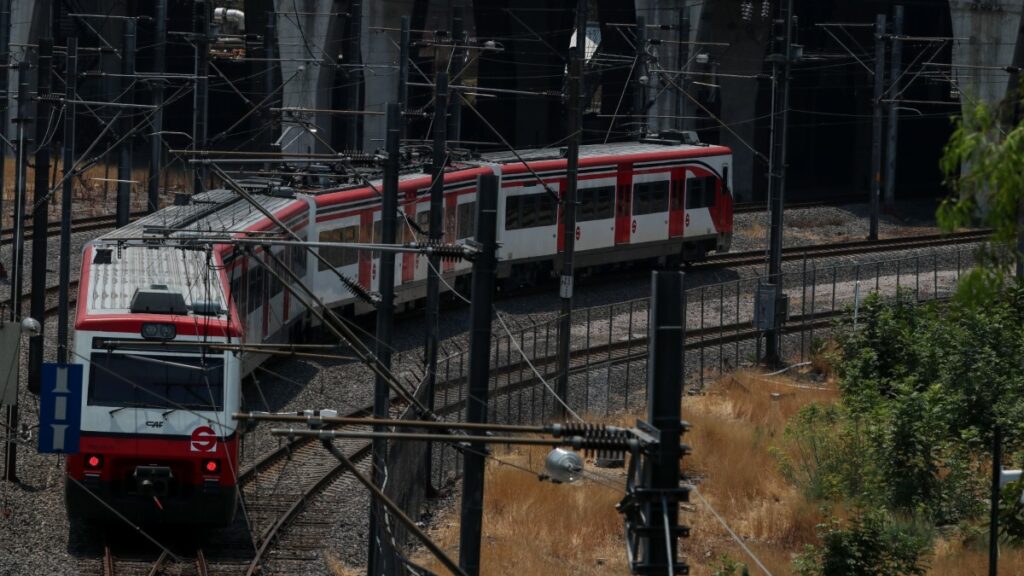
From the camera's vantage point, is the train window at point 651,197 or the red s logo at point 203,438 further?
the train window at point 651,197

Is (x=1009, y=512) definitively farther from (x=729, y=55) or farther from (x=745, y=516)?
(x=729, y=55)

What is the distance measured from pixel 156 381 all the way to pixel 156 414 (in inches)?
15.9

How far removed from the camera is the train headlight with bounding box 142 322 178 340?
18547mm

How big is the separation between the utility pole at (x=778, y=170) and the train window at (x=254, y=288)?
30.4ft

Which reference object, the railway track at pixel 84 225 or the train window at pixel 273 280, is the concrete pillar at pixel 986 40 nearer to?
the railway track at pixel 84 225

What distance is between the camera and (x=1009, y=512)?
58.1 feet

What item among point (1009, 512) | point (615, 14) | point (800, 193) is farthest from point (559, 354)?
point (615, 14)

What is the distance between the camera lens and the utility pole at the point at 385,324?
1607 cm

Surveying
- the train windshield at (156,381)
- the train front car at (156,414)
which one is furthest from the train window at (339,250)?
the train windshield at (156,381)

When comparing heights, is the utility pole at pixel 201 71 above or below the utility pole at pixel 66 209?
above

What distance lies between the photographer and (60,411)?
18031 mm

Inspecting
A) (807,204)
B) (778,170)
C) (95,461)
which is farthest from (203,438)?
(807,204)

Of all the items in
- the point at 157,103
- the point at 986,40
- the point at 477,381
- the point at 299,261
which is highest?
the point at 986,40

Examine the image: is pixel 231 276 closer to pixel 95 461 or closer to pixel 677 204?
pixel 95 461
